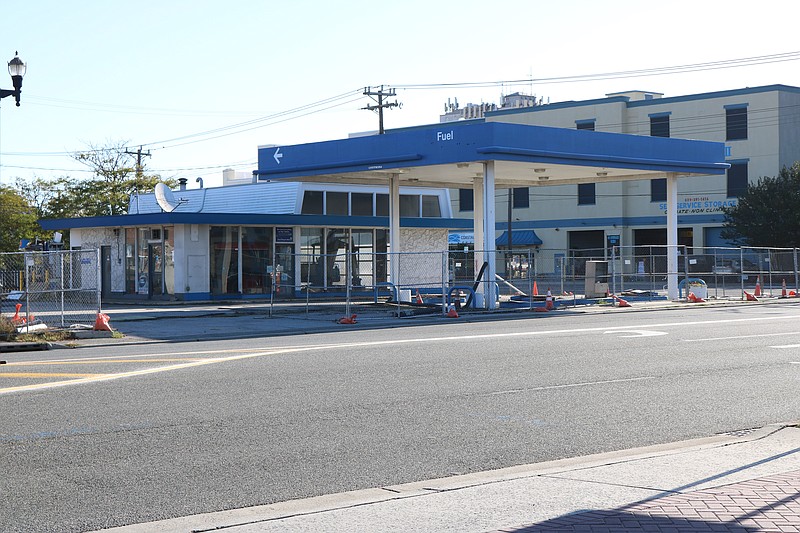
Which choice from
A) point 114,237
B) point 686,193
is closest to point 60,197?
point 114,237

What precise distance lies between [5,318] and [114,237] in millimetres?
18459

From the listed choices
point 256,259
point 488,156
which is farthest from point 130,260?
point 488,156

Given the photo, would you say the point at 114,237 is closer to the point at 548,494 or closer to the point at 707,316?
the point at 707,316

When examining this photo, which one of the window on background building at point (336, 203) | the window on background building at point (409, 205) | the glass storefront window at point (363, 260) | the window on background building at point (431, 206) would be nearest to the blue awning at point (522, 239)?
the window on background building at point (431, 206)

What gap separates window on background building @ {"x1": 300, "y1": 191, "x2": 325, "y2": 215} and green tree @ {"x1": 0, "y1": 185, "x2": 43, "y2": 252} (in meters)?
29.2

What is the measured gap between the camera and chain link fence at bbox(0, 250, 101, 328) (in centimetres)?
2291

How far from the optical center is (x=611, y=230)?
70.3 metres

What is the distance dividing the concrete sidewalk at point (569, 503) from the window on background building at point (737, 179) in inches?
2349

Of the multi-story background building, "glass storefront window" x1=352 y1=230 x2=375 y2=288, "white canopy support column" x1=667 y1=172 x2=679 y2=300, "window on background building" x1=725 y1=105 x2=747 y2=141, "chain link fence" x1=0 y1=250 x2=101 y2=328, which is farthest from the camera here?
"window on background building" x1=725 y1=105 x2=747 y2=141

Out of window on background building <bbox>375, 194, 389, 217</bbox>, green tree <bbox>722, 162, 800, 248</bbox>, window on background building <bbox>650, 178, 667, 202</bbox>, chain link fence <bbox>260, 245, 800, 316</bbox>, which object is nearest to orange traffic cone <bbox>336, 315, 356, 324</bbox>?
chain link fence <bbox>260, 245, 800, 316</bbox>

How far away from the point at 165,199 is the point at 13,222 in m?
26.6

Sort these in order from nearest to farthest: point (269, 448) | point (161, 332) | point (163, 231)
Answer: point (269, 448) < point (161, 332) < point (163, 231)

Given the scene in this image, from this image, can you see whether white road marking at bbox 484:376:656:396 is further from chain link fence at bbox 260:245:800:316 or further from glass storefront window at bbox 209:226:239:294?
glass storefront window at bbox 209:226:239:294

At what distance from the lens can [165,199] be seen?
3966 centimetres
